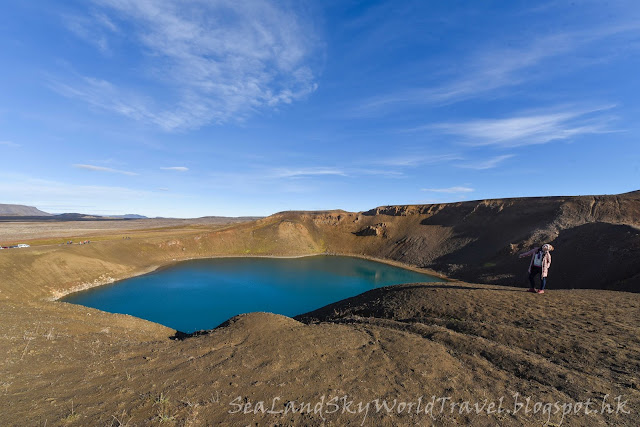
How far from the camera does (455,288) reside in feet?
55.8

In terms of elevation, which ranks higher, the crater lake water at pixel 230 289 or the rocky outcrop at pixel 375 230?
the rocky outcrop at pixel 375 230

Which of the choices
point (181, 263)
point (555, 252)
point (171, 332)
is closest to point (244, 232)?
point (181, 263)

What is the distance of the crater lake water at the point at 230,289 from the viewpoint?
29359 millimetres

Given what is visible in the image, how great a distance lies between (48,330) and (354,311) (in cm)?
1498

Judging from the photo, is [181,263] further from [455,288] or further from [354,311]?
[455,288]

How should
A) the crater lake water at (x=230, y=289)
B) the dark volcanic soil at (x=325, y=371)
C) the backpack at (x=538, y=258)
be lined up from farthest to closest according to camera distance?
the crater lake water at (x=230, y=289) < the backpack at (x=538, y=258) < the dark volcanic soil at (x=325, y=371)

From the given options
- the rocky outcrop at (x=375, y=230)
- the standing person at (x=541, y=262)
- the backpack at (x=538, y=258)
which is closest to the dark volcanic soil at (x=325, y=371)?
the standing person at (x=541, y=262)

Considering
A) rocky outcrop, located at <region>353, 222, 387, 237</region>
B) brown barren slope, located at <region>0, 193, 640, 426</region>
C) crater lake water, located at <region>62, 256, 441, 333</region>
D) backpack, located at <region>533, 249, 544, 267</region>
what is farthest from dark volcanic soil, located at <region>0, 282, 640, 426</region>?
rocky outcrop, located at <region>353, 222, 387, 237</region>

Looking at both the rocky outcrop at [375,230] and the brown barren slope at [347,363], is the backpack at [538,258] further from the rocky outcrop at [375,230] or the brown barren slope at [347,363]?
the rocky outcrop at [375,230]

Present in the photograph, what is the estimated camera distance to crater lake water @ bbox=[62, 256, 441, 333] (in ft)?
96.3

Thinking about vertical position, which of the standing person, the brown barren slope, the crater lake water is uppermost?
the standing person

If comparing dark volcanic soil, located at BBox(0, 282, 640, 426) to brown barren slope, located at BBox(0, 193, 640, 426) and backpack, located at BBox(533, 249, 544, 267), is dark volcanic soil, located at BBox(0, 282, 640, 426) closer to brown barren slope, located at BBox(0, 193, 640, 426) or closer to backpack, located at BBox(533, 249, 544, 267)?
brown barren slope, located at BBox(0, 193, 640, 426)

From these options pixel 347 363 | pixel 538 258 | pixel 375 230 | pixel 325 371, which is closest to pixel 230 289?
pixel 347 363

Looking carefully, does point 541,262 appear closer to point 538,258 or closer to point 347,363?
point 538,258
